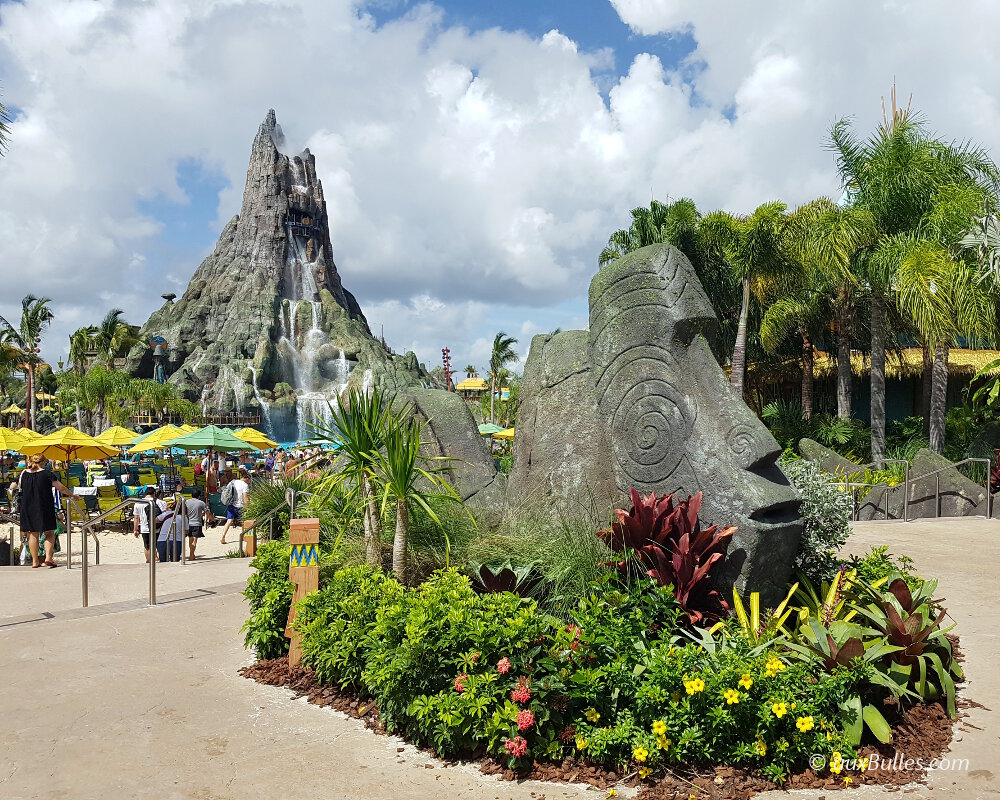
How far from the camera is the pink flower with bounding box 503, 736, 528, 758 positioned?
396cm

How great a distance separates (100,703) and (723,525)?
430 cm

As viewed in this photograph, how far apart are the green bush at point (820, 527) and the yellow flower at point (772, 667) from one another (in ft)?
6.94

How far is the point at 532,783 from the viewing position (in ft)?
13.0

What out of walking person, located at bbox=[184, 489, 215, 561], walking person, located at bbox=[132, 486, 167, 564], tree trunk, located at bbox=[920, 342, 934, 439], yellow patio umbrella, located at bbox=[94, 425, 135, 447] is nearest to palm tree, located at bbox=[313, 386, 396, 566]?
walking person, located at bbox=[132, 486, 167, 564]

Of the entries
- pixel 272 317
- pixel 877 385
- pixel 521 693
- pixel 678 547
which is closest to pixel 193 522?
pixel 678 547

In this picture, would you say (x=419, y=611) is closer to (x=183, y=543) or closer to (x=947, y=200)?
(x=183, y=543)

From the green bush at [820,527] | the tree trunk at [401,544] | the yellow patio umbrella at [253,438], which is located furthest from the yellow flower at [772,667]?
the yellow patio umbrella at [253,438]

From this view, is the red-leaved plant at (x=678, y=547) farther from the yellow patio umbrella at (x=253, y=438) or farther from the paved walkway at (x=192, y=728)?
the yellow patio umbrella at (x=253, y=438)

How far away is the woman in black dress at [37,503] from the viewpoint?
33.3ft

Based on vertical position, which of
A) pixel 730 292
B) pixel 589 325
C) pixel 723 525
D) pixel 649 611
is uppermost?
pixel 730 292

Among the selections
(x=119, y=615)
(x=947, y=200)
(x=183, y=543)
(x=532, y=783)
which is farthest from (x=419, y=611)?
(x=947, y=200)

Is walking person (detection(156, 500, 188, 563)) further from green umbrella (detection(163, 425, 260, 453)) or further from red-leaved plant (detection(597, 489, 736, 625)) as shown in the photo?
red-leaved plant (detection(597, 489, 736, 625))

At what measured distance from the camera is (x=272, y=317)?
222 feet

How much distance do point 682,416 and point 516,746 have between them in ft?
9.46
